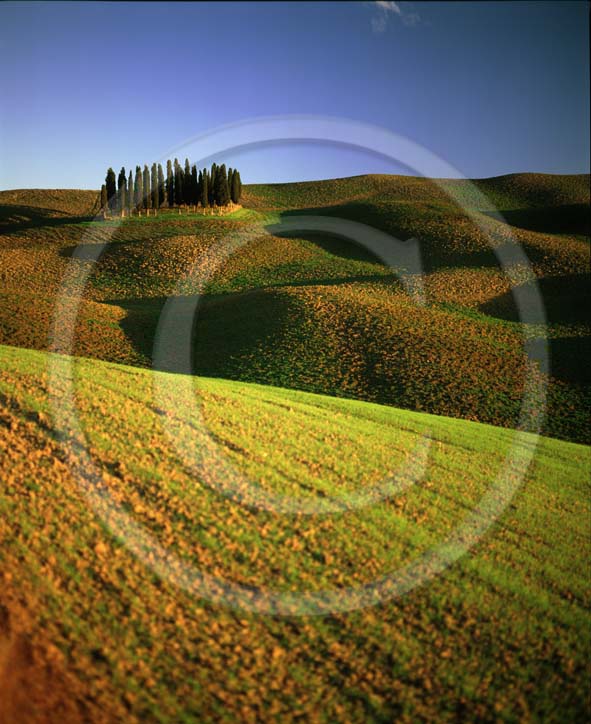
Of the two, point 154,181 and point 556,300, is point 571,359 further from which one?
point 154,181

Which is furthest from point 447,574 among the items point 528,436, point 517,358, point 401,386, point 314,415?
point 517,358

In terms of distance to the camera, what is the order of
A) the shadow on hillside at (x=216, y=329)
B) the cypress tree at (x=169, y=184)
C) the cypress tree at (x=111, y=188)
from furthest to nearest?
the cypress tree at (x=169, y=184), the cypress tree at (x=111, y=188), the shadow on hillside at (x=216, y=329)

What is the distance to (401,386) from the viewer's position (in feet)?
82.8

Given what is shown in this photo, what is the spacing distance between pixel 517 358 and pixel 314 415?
1746cm

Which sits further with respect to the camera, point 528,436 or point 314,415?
point 528,436

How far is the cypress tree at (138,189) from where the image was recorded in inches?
2445

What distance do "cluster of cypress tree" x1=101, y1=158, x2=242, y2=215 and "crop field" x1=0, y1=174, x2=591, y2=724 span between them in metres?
38.9

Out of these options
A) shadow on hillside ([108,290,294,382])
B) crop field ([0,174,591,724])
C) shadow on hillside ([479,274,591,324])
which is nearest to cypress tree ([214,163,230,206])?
shadow on hillside ([108,290,294,382])

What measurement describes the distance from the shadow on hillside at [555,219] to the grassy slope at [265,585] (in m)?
71.2

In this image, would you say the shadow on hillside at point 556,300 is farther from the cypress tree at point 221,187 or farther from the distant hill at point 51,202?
the distant hill at point 51,202

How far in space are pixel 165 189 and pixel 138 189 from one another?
335 centimetres

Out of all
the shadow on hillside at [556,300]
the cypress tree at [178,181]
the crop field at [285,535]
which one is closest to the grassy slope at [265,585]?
the crop field at [285,535]

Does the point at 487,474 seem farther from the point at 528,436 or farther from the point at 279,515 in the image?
the point at 279,515

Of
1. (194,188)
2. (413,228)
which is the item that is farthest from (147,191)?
(413,228)
